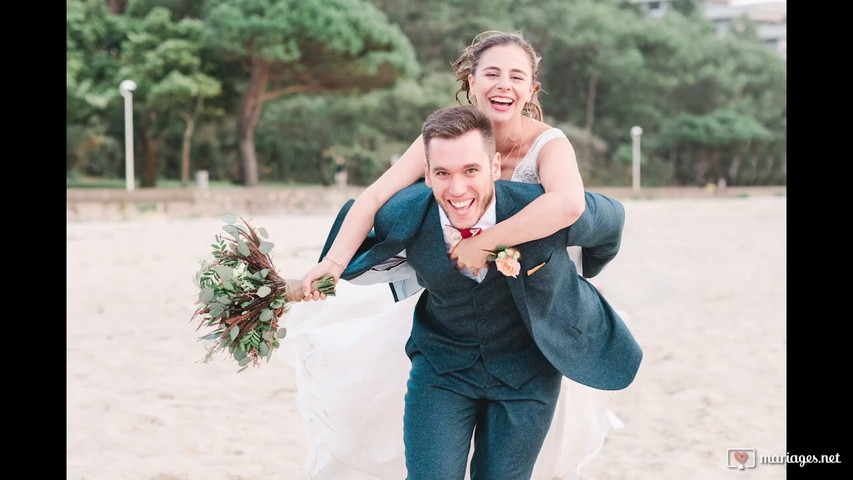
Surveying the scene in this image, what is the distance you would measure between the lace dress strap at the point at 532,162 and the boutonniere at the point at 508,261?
13.3 inches

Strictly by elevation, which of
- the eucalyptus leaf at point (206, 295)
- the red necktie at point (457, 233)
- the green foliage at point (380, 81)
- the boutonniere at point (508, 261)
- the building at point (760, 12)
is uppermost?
the building at point (760, 12)

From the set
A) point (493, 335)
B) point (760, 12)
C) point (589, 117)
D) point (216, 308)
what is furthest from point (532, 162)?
point (760, 12)

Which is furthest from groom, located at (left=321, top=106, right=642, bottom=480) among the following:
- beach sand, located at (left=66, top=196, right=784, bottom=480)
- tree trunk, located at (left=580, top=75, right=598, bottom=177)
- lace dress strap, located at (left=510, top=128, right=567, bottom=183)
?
tree trunk, located at (left=580, top=75, right=598, bottom=177)

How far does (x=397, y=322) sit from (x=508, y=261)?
110 centimetres

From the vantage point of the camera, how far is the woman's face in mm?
2816

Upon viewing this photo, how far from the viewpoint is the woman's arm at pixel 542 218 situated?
2.59 m

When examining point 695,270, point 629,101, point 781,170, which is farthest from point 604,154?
point 695,270

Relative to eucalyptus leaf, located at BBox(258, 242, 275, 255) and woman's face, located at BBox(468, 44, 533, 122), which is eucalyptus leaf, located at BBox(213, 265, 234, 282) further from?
woman's face, located at BBox(468, 44, 533, 122)

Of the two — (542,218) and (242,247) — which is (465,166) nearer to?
(542,218)

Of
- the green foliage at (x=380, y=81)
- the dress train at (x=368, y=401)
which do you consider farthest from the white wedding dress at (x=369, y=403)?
the green foliage at (x=380, y=81)

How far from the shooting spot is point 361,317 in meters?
3.83

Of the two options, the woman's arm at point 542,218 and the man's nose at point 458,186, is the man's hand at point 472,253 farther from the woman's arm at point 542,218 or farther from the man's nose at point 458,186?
the man's nose at point 458,186

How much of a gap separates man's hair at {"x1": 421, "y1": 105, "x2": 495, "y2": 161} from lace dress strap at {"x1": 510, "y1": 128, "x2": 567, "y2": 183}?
25 cm
